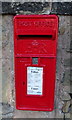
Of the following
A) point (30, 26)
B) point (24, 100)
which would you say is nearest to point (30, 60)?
point (30, 26)

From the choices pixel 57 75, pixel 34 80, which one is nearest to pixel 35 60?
pixel 34 80

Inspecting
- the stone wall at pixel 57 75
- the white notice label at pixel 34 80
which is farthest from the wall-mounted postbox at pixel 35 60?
the stone wall at pixel 57 75

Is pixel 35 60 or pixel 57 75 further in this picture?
pixel 57 75

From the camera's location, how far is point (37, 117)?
1958 mm

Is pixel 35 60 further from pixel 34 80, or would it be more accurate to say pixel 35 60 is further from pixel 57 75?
pixel 57 75

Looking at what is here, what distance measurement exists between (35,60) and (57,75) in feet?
1.10

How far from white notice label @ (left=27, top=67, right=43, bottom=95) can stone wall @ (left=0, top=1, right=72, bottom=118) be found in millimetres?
225

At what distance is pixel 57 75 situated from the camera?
1.84 m

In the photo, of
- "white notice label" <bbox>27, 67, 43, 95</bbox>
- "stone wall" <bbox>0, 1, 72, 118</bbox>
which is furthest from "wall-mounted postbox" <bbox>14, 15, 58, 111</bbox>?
"stone wall" <bbox>0, 1, 72, 118</bbox>

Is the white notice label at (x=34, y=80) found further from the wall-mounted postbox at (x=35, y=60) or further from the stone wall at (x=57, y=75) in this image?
the stone wall at (x=57, y=75)

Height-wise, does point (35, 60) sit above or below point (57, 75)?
above

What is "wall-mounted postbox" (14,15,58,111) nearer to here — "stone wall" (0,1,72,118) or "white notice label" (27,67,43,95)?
"white notice label" (27,67,43,95)

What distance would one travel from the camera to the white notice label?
5.52 feet

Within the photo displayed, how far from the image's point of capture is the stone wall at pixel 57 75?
1761 mm
